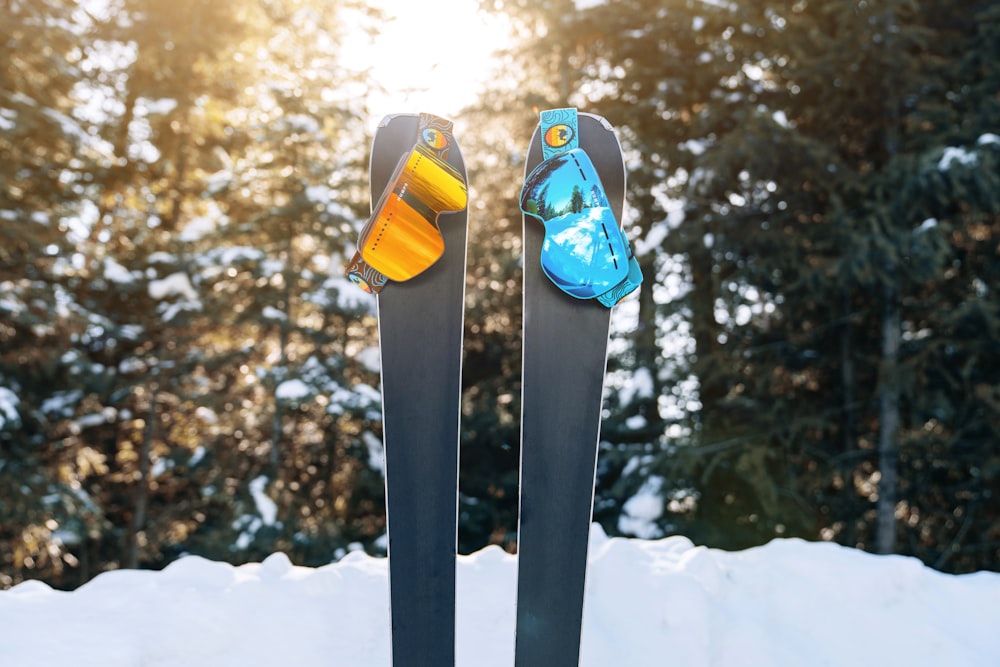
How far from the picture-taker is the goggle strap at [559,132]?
1867 millimetres

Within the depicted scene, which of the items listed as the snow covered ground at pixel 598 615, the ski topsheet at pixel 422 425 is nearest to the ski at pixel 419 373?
the ski topsheet at pixel 422 425

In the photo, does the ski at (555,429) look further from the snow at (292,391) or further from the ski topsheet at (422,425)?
the snow at (292,391)

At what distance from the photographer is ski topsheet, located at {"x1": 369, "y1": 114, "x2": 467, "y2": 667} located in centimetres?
181

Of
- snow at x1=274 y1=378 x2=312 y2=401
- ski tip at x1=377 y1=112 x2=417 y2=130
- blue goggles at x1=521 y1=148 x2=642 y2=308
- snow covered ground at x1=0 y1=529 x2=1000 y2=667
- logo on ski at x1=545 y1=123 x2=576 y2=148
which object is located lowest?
snow covered ground at x1=0 y1=529 x2=1000 y2=667

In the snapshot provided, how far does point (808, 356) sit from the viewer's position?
6.02 metres

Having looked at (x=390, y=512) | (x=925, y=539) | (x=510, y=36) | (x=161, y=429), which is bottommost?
(x=925, y=539)

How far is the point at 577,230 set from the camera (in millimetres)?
1796

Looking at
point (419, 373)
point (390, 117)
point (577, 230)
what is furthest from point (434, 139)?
point (419, 373)

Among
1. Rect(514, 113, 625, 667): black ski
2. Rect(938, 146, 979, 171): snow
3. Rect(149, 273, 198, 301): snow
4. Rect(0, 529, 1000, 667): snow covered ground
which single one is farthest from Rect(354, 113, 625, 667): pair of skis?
Rect(149, 273, 198, 301): snow

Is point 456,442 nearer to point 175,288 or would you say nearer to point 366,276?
point 366,276

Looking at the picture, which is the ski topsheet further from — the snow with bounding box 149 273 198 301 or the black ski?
the snow with bounding box 149 273 198 301

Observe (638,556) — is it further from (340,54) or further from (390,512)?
(340,54)

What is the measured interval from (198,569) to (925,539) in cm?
599

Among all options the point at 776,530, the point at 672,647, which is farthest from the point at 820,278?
the point at 672,647
